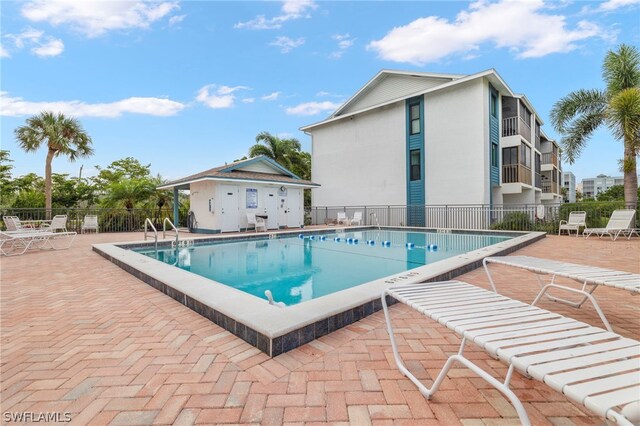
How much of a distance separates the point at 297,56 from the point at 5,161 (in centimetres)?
2777

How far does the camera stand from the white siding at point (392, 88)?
1697 cm

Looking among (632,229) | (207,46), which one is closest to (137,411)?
(632,229)

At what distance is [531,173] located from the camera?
744 inches

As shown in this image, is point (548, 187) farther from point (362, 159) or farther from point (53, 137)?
point (53, 137)

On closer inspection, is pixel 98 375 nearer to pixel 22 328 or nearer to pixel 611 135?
pixel 22 328

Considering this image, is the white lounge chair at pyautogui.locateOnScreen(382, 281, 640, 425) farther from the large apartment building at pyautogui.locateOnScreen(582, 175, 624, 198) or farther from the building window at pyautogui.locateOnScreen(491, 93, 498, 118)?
the large apartment building at pyautogui.locateOnScreen(582, 175, 624, 198)

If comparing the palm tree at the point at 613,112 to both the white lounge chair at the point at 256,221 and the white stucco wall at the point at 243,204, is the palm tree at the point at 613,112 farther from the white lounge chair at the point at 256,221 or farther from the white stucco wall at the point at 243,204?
the white lounge chair at the point at 256,221

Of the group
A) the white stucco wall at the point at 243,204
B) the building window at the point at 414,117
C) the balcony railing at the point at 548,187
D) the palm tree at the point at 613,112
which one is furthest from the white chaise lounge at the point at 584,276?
the balcony railing at the point at 548,187

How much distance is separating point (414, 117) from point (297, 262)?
13411 mm

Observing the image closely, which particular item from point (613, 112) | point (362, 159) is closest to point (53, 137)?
point (362, 159)

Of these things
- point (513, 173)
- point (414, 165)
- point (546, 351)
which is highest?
point (414, 165)

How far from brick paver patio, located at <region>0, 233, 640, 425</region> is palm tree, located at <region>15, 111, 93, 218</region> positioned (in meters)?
18.2

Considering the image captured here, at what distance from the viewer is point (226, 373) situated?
199 centimetres

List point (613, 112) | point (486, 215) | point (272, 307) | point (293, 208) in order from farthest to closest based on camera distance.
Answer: point (293, 208), point (486, 215), point (613, 112), point (272, 307)
